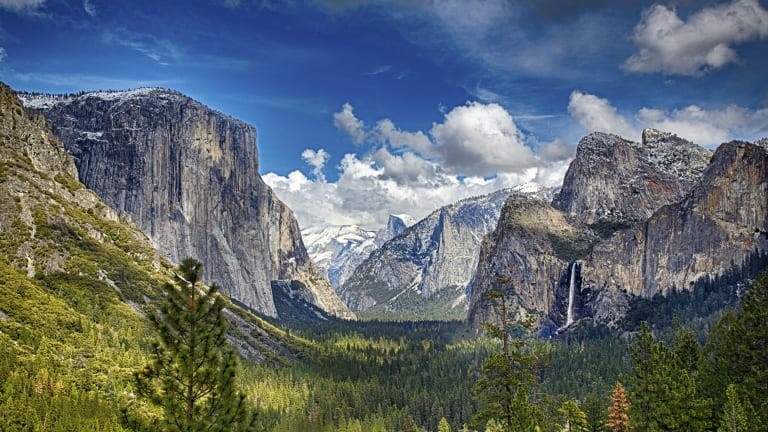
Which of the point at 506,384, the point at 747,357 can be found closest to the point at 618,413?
the point at 747,357

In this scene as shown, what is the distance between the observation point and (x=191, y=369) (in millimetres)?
23641

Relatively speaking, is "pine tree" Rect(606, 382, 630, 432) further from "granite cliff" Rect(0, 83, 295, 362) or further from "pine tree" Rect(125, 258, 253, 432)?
"granite cliff" Rect(0, 83, 295, 362)

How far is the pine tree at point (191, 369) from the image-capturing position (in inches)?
909

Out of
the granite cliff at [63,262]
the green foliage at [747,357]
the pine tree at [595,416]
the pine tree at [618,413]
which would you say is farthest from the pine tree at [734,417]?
the granite cliff at [63,262]

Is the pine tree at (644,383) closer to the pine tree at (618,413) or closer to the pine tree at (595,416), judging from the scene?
the pine tree at (618,413)

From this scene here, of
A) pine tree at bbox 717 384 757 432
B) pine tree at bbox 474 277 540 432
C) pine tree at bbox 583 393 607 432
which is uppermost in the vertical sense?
pine tree at bbox 474 277 540 432

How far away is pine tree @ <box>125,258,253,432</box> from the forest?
0.24 ft

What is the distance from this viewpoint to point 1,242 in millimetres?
124812

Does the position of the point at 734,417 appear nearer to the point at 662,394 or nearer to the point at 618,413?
the point at 662,394

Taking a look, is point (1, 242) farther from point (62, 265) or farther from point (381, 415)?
point (381, 415)

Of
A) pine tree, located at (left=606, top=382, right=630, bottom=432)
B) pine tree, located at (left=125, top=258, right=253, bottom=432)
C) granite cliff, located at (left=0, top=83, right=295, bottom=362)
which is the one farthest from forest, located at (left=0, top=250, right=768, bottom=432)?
granite cliff, located at (left=0, top=83, right=295, bottom=362)

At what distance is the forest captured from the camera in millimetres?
24516

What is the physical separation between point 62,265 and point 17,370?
220ft

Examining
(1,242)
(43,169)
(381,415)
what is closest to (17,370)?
(1,242)
